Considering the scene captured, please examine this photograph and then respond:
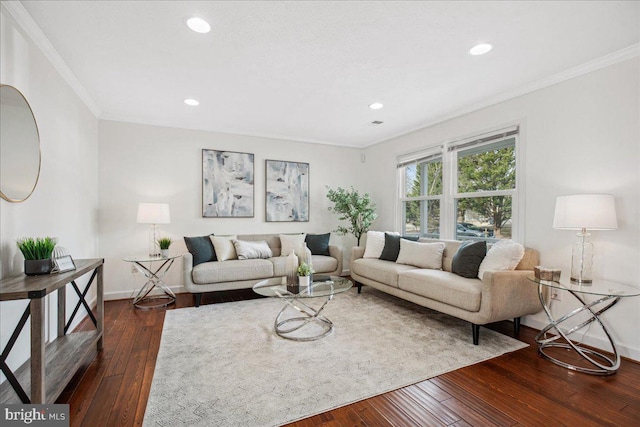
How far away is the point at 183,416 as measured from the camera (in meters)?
1.77

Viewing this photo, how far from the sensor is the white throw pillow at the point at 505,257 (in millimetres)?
2945

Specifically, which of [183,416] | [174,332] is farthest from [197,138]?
[183,416]

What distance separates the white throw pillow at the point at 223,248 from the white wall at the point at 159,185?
51 centimetres

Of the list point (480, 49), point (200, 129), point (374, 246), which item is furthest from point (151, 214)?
point (480, 49)

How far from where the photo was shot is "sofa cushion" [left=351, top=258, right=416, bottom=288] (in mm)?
3717

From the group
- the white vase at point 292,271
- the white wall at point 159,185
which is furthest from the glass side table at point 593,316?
A: the white wall at point 159,185

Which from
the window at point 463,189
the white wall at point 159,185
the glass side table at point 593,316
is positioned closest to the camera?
the glass side table at point 593,316

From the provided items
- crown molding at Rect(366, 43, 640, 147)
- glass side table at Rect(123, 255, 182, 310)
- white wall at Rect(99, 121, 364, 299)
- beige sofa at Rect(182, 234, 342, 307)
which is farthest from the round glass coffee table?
crown molding at Rect(366, 43, 640, 147)

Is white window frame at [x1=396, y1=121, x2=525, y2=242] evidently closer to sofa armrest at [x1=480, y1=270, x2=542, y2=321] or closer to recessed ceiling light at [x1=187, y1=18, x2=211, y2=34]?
sofa armrest at [x1=480, y1=270, x2=542, y2=321]

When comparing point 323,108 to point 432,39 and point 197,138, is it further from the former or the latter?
point 197,138

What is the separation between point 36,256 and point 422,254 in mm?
3590

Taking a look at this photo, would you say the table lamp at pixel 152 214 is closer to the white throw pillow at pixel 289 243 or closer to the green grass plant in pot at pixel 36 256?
the white throw pillow at pixel 289 243

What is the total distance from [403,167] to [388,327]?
2847 mm

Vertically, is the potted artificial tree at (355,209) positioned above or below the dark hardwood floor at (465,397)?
above
